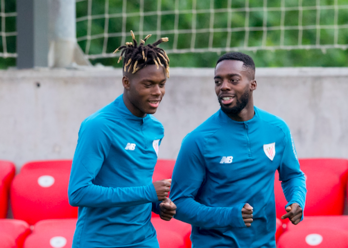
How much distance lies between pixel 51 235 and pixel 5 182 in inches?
33.1

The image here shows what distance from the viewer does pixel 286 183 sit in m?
2.66

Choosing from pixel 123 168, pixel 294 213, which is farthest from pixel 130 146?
pixel 294 213

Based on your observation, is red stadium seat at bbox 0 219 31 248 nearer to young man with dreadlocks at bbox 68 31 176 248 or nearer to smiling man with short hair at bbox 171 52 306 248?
young man with dreadlocks at bbox 68 31 176 248

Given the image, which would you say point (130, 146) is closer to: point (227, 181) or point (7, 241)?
point (227, 181)

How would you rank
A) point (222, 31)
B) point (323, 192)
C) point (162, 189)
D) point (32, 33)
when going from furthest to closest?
1. point (222, 31)
2. point (32, 33)
3. point (323, 192)
4. point (162, 189)

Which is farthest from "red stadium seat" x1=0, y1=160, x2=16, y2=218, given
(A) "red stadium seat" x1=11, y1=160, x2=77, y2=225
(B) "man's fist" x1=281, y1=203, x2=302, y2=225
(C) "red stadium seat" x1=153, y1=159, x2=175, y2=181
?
(B) "man's fist" x1=281, y1=203, x2=302, y2=225

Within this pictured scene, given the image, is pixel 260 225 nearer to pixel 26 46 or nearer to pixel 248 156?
pixel 248 156

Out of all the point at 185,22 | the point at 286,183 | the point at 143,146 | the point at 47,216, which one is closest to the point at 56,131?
the point at 47,216

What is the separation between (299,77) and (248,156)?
1998 millimetres

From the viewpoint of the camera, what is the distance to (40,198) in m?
3.92

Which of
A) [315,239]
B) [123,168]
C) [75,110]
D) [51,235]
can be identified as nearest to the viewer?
[123,168]

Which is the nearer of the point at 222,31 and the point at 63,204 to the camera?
the point at 63,204

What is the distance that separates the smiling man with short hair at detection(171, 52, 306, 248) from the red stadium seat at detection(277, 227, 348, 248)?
2.99 ft

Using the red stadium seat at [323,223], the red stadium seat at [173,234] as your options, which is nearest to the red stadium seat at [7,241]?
the red stadium seat at [173,234]
